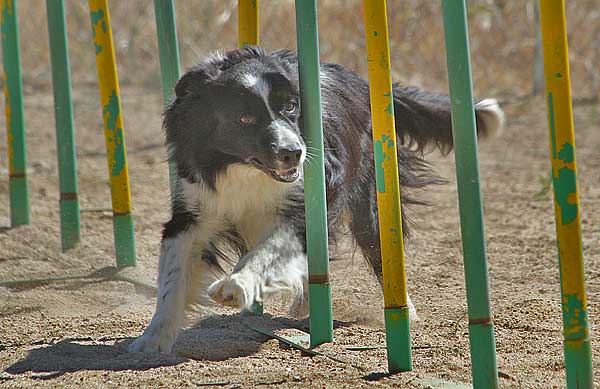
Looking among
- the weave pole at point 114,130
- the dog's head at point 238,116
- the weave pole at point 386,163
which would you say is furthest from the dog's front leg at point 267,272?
the weave pole at point 114,130

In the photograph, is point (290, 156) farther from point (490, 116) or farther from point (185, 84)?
point (490, 116)

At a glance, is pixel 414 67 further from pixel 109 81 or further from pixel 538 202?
pixel 109 81

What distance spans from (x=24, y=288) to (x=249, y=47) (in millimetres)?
1530

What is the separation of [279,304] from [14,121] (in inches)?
79.9

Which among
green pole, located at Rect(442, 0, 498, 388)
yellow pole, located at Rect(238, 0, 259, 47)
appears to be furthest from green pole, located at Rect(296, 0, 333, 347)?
yellow pole, located at Rect(238, 0, 259, 47)

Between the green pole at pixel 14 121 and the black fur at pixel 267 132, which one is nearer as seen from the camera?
the black fur at pixel 267 132

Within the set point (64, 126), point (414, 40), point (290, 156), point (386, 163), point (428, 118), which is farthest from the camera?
point (414, 40)

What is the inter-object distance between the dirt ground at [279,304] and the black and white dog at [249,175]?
0.21 m

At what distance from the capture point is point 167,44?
14.1ft

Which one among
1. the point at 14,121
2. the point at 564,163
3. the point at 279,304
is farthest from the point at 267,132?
the point at 14,121

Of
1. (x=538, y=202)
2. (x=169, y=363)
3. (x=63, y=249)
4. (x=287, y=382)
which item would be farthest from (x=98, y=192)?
(x=287, y=382)

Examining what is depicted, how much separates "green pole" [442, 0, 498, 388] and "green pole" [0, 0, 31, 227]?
3.42 meters

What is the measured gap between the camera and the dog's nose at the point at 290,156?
341cm

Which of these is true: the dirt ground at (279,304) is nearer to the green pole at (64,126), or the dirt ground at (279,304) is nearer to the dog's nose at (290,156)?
the green pole at (64,126)
